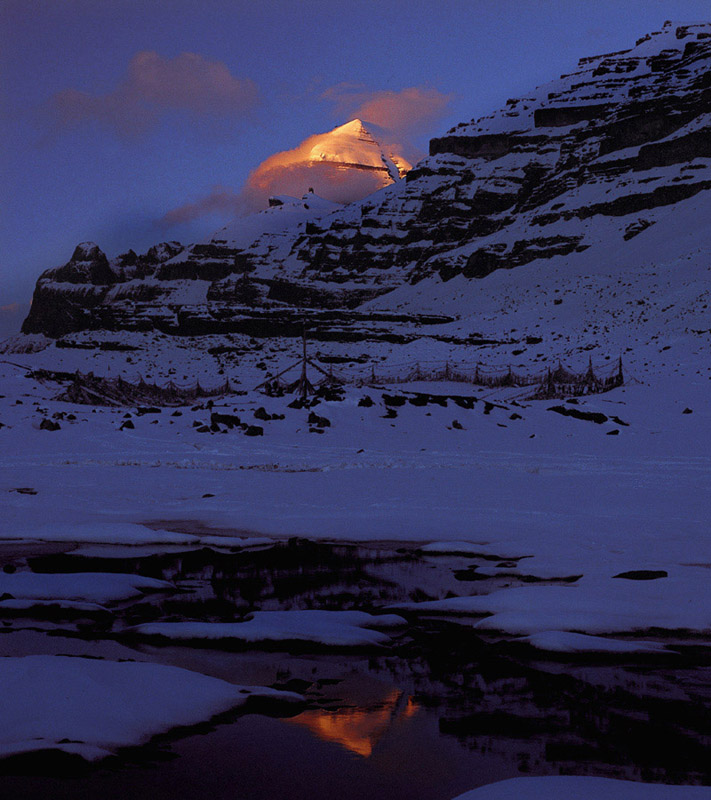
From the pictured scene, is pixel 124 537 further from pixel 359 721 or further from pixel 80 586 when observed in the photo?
pixel 359 721

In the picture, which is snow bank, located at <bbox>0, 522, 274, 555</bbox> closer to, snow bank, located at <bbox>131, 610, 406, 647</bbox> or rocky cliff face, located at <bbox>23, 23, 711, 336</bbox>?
snow bank, located at <bbox>131, 610, 406, 647</bbox>

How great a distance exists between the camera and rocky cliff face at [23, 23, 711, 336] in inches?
3009

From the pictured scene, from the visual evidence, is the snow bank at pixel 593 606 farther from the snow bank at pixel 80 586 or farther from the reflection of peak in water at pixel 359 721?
the snow bank at pixel 80 586

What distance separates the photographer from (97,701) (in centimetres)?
339

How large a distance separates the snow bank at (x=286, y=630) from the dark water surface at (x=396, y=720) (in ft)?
0.32

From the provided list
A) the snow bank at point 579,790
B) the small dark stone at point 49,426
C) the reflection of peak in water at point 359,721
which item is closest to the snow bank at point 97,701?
the reflection of peak in water at point 359,721

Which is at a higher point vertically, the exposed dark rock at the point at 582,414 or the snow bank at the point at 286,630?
the exposed dark rock at the point at 582,414

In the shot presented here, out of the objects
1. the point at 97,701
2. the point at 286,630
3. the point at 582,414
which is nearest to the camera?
the point at 97,701

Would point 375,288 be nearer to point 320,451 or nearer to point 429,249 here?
point 429,249

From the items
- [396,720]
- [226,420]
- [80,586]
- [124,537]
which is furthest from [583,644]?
[226,420]

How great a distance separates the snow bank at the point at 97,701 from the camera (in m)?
3.09

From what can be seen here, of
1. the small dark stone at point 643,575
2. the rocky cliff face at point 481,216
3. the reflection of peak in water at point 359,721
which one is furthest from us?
the rocky cliff face at point 481,216

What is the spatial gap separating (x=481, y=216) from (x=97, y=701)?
10368cm

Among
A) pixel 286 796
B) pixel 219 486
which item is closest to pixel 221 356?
pixel 219 486
